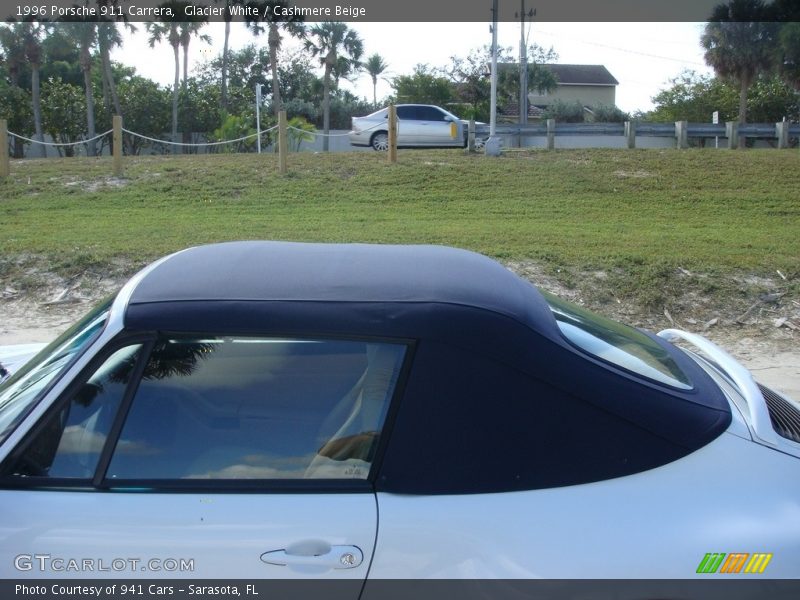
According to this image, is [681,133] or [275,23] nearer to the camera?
[681,133]

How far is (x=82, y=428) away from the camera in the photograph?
2.65 meters

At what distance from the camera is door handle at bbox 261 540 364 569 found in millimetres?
2396

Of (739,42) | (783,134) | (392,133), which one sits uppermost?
(739,42)

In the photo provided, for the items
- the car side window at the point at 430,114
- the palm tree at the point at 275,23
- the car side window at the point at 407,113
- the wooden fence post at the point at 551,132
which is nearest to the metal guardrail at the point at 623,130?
the wooden fence post at the point at 551,132

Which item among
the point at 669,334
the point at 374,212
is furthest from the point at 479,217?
the point at 669,334

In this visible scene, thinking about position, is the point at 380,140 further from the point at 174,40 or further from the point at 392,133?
the point at 174,40

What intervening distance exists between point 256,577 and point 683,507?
1228 mm

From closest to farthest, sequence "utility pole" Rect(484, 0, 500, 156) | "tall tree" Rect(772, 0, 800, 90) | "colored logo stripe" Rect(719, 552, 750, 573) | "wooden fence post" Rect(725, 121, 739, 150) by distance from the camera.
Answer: "colored logo stripe" Rect(719, 552, 750, 573)
"utility pole" Rect(484, 0, 500, 156)
"wooden fence post" Rect(725, 121, 739, 150)
"tall tree" Rect(772, 0, 800, 90)

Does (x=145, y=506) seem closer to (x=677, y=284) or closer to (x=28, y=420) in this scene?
(x=28, y=420)

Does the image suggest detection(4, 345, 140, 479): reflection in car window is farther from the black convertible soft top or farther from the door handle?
the door handle

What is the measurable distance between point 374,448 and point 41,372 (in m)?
1.28

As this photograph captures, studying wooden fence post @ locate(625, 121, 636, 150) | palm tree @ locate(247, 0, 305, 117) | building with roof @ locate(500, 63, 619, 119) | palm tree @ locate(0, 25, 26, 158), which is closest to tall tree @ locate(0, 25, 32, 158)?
palm tree @ locate(0, 25, 26, 158)

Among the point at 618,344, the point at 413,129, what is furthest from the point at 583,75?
the point at 618,344

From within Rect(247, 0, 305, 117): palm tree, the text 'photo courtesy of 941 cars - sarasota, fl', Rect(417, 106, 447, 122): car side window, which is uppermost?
Rect(247, 0, 305, 117): palm tree
